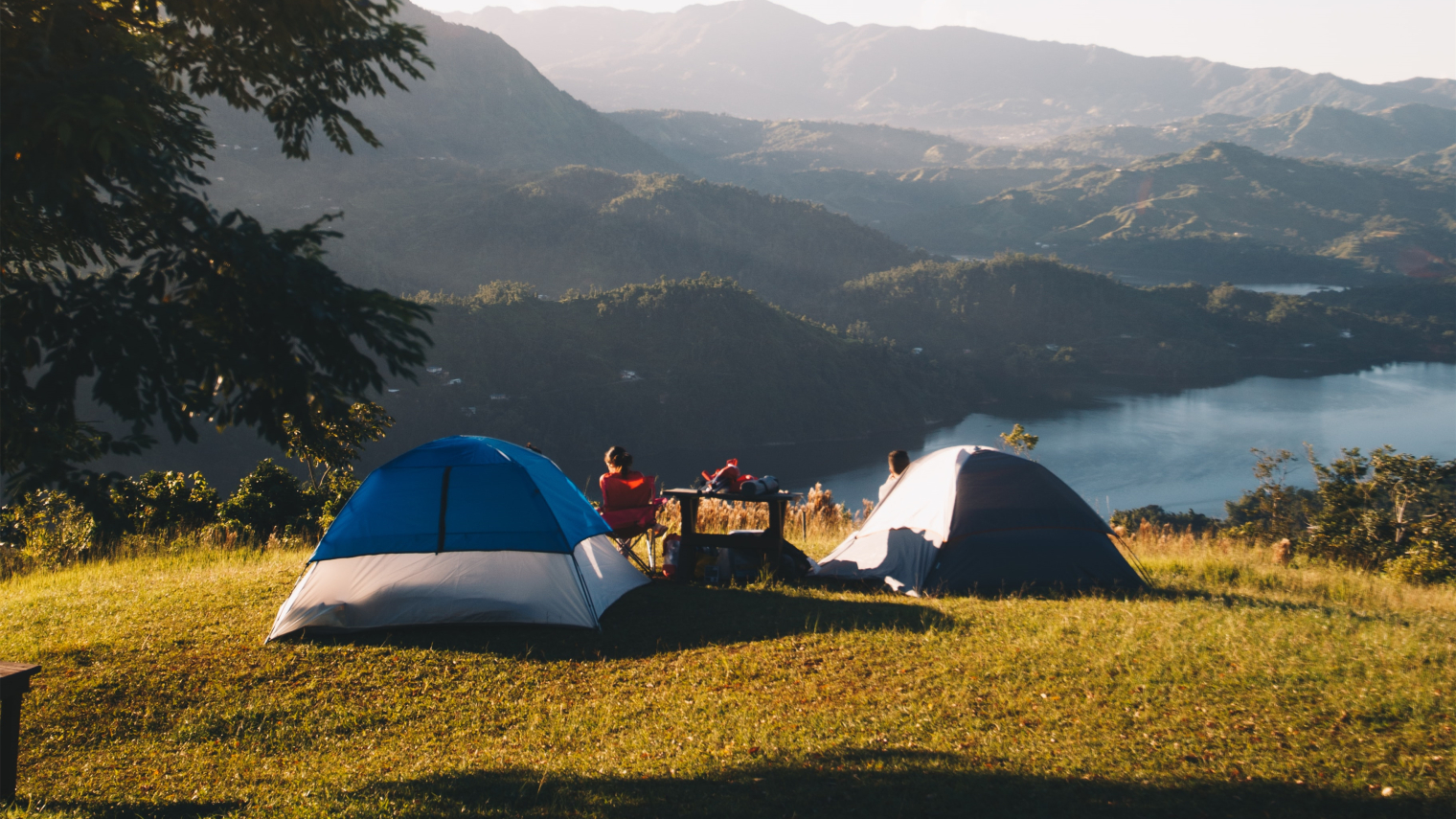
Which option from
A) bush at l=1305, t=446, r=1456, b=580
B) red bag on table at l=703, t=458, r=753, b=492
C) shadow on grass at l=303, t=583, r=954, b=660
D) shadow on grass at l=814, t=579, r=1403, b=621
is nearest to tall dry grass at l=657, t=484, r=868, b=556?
red bag on table at l=703, t=458, r=753, b=492

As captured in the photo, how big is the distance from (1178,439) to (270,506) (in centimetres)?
7860

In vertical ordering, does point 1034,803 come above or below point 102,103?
below

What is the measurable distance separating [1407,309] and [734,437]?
381 ft

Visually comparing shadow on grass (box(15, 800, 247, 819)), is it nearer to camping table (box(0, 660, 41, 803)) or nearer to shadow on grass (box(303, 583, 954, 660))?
camping table (box(0, 660, 41, 803))

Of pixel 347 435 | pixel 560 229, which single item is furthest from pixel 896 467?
pixel 560 229

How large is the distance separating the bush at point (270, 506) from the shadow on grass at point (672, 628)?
7140mm

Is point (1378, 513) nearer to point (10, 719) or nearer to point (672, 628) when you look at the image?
point (672, 628)

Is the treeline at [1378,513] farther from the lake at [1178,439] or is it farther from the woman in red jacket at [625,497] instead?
the lake at [1178,439]

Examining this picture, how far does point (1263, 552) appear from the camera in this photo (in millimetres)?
10492

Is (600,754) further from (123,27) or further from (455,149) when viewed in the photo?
(455,149)

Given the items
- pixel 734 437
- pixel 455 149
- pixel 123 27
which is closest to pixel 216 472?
pixel 734 437

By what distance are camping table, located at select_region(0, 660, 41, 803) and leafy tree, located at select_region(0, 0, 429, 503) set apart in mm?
870

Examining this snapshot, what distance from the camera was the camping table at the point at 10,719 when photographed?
4105 millimetres

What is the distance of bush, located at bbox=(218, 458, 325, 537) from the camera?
1304 cm
